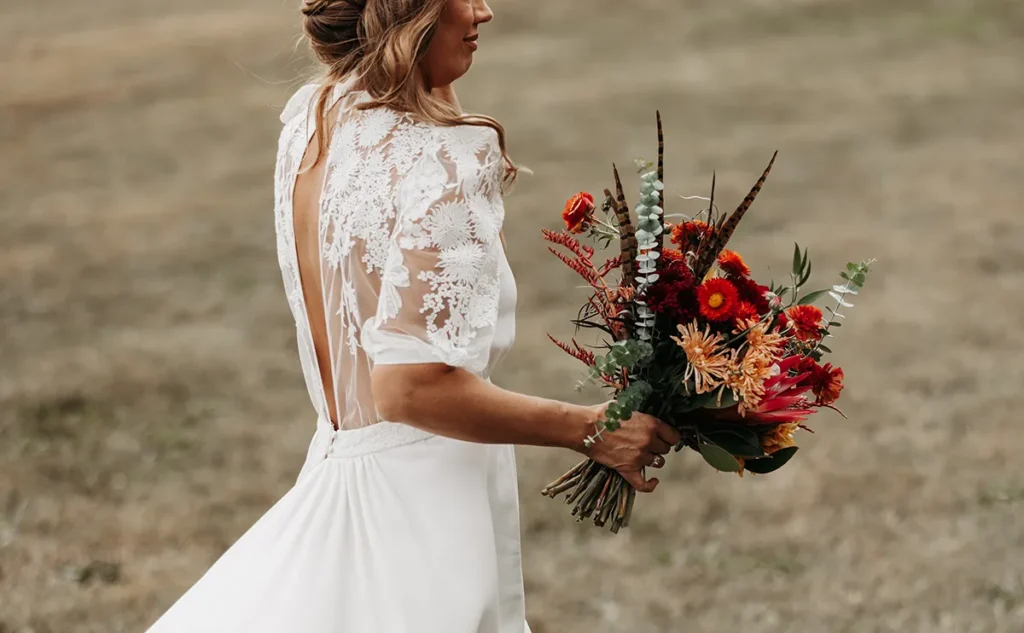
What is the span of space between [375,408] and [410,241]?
413mm

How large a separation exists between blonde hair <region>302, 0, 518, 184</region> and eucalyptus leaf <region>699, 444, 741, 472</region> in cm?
73

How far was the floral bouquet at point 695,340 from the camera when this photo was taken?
2.76 metres

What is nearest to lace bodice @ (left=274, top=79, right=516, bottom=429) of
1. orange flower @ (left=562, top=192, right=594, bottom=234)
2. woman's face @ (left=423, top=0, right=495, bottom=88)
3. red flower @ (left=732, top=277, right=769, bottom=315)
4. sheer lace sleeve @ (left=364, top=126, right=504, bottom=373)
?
sheer lace sleeve @ (left=364, top=126, right=504, bottom=373)

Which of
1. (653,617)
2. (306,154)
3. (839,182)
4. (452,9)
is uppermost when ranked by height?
(452,9)

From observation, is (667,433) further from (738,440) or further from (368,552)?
(368,552)

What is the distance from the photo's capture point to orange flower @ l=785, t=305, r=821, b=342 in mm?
2936

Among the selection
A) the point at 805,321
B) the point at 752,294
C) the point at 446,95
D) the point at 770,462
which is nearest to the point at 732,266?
the point at 752,294

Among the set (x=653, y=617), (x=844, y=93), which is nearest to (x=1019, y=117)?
(x=844, y=93)

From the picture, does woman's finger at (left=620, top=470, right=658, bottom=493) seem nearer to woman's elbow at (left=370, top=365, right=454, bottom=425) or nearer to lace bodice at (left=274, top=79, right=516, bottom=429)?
lace bodice at (left=274, top=79, right=516, bottom=429)

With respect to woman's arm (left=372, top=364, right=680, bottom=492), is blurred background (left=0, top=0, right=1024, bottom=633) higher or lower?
lower

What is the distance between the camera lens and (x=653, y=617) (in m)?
5.95

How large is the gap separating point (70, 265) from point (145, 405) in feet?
14.9

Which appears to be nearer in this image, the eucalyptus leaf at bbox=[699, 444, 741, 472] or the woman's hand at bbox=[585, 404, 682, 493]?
the woman's hand at bbox=[585, 404, 682, 493]

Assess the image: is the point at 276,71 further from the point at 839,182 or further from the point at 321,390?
the point at 321,390
